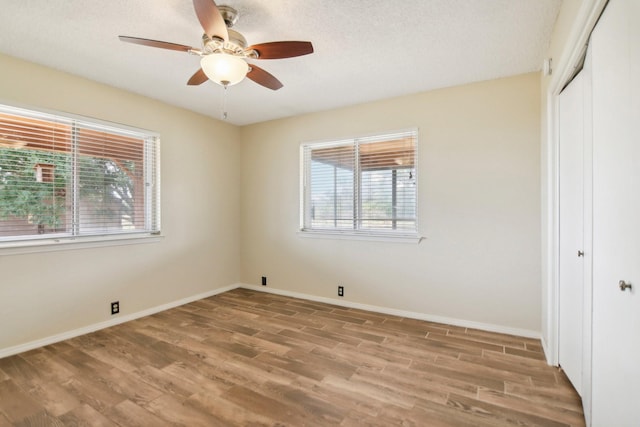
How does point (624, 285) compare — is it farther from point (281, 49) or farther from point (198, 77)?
point (198, 77)

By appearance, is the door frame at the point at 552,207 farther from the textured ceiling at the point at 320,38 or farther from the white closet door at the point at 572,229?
the textured ceiling at the point at 320,38

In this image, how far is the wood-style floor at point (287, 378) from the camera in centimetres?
185

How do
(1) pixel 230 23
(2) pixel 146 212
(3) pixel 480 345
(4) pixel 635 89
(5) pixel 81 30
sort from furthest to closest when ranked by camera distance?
(2) pixel 146 212
(3) pixel 480 345
(5) pixel 81 30
(1) pixel 230 23
(4) pixel 635 89

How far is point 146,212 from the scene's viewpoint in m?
3.69

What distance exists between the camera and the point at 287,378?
2.26 m

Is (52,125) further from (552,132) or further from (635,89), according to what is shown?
(552,132)

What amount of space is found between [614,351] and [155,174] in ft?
13.6

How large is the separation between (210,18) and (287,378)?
2.37 m

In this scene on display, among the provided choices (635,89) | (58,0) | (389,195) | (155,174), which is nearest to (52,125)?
(155,174)

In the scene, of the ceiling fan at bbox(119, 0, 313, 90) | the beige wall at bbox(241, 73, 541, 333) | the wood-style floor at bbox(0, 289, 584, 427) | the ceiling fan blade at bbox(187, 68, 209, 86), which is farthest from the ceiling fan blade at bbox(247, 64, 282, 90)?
the wood-style floor at bbox(0, 289, 584, 427)

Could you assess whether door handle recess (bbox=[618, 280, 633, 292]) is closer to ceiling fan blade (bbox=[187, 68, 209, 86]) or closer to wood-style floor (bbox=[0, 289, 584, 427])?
wood-style floor (bbox=[0, 289, 584, 427])

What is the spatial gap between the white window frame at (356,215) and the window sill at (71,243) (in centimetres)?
186

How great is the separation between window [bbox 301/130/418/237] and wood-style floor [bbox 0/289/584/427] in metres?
1.21

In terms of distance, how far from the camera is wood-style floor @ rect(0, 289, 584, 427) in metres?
1.85
